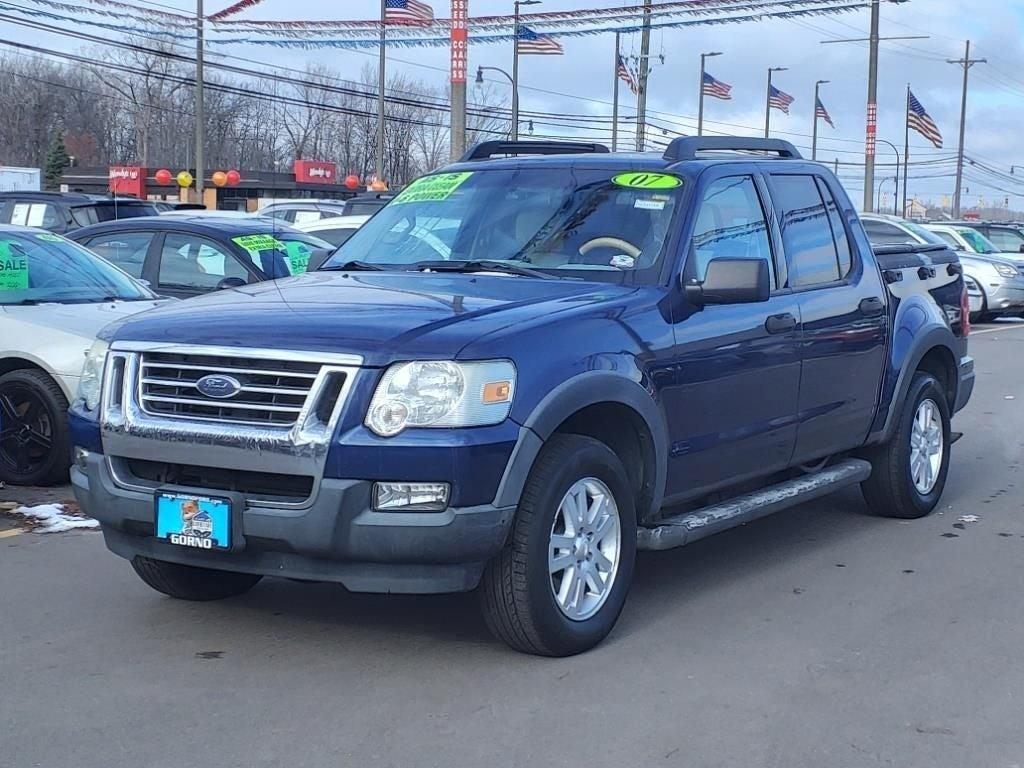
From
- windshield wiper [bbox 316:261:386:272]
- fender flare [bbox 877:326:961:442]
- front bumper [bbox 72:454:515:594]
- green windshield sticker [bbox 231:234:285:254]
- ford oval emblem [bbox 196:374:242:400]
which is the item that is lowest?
front bumper [bbox 72:454:515:594]

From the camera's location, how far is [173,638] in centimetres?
520

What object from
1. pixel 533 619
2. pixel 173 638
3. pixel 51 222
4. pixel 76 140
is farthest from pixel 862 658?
pixel 76 140

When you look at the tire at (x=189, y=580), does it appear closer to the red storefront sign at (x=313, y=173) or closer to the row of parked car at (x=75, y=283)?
the row of parked car at (x=75, y=283)

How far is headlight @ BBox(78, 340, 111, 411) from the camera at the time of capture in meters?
5.14

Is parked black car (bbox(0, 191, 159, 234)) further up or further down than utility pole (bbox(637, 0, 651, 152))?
further down

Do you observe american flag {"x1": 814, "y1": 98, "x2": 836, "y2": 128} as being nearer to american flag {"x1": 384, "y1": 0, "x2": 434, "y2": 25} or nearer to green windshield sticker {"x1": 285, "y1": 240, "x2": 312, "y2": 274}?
american flag {"x1": 384, "y1": 0, "x2": 434, "y2": 25}

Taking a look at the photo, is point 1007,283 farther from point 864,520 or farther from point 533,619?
point 533,619

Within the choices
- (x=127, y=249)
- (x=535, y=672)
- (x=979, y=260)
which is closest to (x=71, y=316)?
(x=127, y=249)

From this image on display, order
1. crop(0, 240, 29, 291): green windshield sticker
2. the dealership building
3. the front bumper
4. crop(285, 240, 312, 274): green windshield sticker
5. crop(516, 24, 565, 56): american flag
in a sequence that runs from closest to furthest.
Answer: the front bumper
crop(0, 240, 29, 291): green windshield sticker
crop(285, 240, 312, 274): green windshield sticker
crop(516, 24, 565, 56): american flag
the dealership building

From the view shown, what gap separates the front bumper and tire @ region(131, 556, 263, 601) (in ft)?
2.57

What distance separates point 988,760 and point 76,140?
284ft

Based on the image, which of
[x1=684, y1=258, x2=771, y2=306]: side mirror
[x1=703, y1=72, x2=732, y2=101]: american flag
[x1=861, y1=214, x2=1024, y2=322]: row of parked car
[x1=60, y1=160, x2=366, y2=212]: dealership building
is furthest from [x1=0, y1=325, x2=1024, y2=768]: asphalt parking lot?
[x1=60, y1=160, x2=366, y2=212]: dealership building

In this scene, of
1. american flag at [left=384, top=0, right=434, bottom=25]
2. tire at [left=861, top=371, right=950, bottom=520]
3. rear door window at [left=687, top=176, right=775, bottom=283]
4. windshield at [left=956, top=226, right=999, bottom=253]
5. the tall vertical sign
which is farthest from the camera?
american flag at [left=384, top=0, right=434, bottom=25]

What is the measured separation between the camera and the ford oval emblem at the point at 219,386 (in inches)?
183
